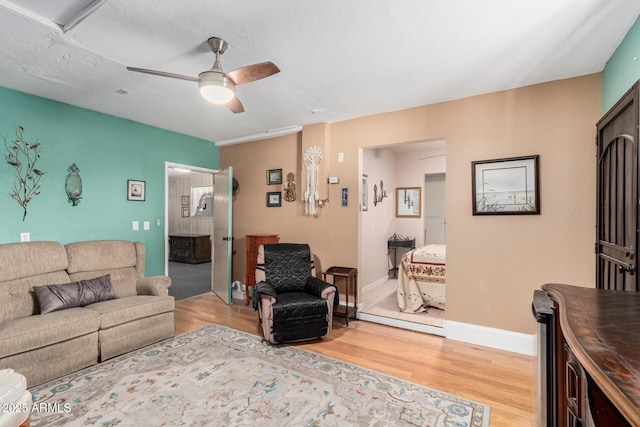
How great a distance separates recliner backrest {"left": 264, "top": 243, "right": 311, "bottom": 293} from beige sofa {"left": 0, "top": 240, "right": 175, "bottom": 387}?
3.79 ft

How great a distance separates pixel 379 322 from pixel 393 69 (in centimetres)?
286

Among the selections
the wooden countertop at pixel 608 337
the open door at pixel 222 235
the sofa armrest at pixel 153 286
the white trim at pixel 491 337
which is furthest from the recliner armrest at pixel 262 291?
the wooden countertop at pixel 608 337

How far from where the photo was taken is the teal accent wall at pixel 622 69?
1925 millimetres

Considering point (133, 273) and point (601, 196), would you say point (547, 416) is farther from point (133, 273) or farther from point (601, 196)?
point (133, 273)

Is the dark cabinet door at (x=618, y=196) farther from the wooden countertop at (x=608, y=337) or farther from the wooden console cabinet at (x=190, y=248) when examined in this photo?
the wooden console cabinet at (x=190, y=248)

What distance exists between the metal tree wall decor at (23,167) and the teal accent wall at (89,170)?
4cm

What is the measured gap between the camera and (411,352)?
2.92 m

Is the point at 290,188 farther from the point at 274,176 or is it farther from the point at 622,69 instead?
the point at 622,69

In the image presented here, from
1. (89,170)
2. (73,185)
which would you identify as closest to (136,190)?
(89,170)

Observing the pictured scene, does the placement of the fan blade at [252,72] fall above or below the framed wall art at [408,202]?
above

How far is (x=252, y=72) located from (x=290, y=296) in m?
2.26

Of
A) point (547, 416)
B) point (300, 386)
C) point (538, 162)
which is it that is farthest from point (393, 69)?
point (300, 386)

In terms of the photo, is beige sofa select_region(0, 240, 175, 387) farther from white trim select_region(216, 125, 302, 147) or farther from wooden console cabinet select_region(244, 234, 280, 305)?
white trim select_region(216, 125, 302, 147)

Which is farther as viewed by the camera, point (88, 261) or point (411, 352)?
point (88, 261)
